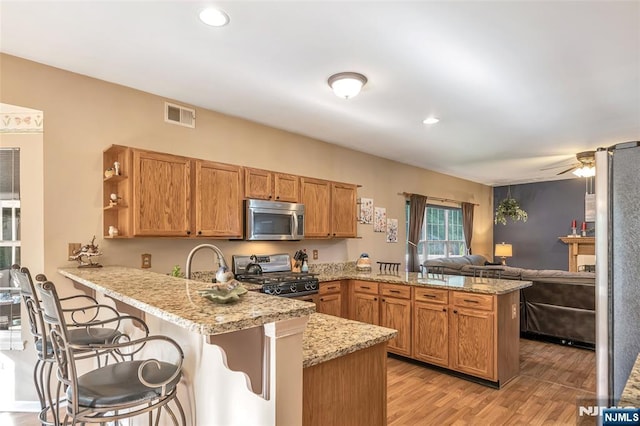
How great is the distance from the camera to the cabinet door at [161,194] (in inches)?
118

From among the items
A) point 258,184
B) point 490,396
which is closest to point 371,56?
point 258,184

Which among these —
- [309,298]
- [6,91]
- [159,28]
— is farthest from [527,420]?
[6,91]

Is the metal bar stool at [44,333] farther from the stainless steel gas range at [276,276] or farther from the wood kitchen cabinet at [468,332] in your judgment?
the wood kitchen cabinet at [468,332]

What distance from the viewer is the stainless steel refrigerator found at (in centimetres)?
143

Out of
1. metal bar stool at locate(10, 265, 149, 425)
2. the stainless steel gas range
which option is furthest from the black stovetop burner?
metal bar stool at locate(10, 265, 149, 425)

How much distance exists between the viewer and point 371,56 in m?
2.60

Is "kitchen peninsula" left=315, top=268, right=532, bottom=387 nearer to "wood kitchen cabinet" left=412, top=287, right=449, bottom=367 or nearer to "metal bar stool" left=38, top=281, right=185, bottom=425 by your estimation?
"wood kitchen cabinet" left=412, top=287, right=449, bottom=367

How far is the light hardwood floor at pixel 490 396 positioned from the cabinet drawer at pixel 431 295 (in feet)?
2.39

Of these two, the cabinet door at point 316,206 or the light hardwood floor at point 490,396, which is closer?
the light hardwood floor at point 490,396

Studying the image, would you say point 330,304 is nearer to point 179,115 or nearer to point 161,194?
point 161,194

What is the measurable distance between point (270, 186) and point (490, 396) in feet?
9.68

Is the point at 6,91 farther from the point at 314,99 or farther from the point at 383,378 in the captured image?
the point at 383,378

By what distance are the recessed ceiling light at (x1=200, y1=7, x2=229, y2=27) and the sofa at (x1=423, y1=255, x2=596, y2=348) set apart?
3.76 metres

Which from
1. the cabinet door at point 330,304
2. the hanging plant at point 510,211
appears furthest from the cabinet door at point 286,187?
the hanging plant at point 510,211
